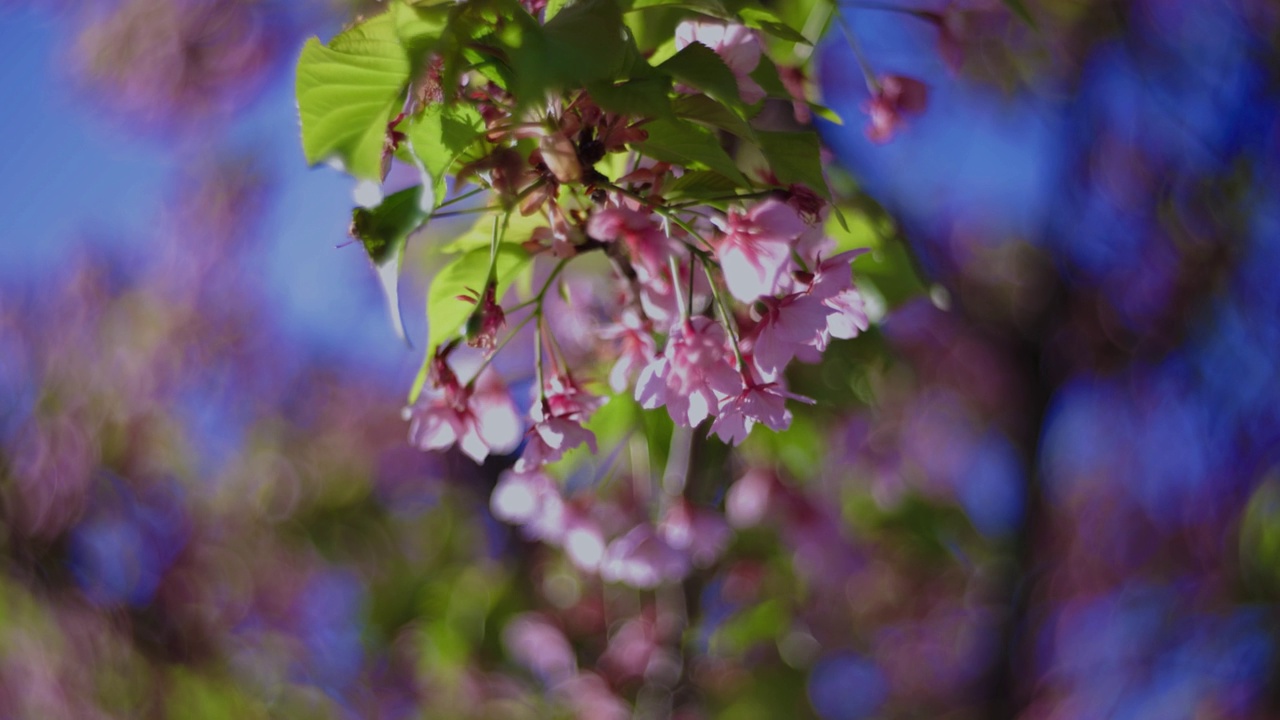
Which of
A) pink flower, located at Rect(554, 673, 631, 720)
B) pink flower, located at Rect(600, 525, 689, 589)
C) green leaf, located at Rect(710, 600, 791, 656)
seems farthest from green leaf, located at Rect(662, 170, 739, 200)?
pink flower, located at Rect(554, 673, 631, 720)

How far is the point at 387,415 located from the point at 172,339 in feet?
2.46

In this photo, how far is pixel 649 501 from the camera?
1.07m

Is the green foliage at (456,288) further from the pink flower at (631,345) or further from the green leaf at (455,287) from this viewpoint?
the pink flower at (631,345)

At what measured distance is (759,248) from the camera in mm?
525

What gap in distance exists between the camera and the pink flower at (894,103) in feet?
2.77

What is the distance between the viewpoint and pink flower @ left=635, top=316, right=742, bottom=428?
568 millimetres

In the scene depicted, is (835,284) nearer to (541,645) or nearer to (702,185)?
(702,185)

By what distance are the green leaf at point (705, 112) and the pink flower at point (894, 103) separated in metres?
0.39

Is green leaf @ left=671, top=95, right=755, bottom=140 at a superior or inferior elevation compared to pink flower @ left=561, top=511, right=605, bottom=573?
superior

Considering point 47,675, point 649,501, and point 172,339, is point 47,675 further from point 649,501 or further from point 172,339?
point 649,501

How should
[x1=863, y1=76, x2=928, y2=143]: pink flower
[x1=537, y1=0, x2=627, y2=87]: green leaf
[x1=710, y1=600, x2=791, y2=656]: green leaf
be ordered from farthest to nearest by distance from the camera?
1. [x1=710, y1=600, x2=791, y2=656]: green leaf
2. [x1=863, y1=76, x2=928, y2=143]: pink flower
3. [x1=537, y1=0, x2=627, y2=87]: green leaf

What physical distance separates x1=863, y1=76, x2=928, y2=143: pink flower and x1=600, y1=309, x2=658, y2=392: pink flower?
13.8 inches

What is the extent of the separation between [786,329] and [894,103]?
1.33 feet

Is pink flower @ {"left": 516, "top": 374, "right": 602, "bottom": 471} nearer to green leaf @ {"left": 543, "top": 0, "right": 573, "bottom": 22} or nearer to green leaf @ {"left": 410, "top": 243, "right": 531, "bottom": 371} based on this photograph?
green leaf @ {"left": 410, "top": 243, "right": 531, "bottom": 371}
